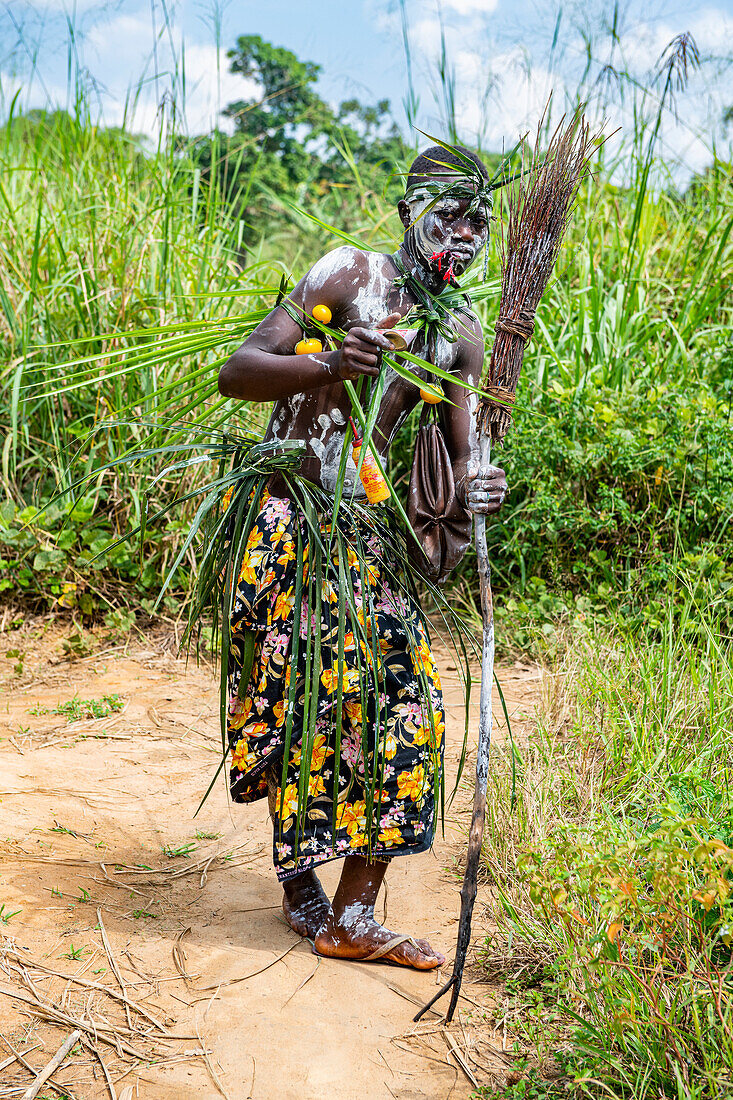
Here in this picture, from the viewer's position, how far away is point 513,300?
1.89 metres

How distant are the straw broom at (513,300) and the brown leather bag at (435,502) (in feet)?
0.45

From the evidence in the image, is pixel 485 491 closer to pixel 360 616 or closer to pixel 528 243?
pixel 360 616

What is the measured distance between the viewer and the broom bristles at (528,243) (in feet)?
6.01

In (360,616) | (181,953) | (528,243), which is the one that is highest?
(528,243)

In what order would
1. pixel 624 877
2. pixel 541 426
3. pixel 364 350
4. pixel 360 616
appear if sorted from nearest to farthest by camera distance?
1. pixel 624 877
2. pixel 364 350
3. pixel 360 616
4. pixel 541 426

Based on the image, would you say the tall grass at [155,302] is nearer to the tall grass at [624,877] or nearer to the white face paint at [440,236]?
the tall grass at [624,877]

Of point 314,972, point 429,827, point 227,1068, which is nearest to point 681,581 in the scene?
point 429,827

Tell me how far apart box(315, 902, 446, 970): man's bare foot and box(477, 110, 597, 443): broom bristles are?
42.5 inches

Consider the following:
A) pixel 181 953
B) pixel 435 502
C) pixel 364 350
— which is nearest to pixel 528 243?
pixel 364 350

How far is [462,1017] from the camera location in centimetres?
187

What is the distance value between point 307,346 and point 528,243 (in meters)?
0.48

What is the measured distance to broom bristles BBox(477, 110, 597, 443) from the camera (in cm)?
183

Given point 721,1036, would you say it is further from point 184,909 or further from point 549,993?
point 184,909

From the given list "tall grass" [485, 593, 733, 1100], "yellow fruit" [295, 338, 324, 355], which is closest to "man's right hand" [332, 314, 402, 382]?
"yellow fruit" [295, 338, 324, 355]
